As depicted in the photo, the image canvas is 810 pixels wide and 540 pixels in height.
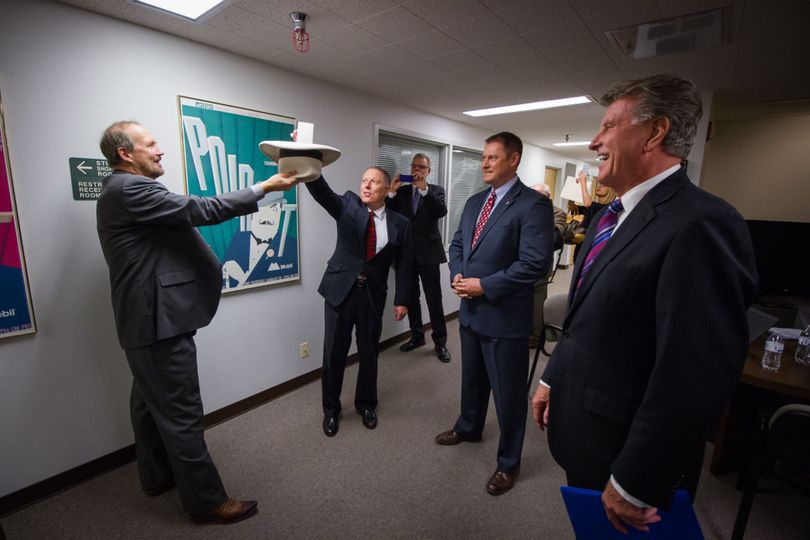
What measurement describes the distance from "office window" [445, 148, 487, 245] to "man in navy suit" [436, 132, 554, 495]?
2.65 metres

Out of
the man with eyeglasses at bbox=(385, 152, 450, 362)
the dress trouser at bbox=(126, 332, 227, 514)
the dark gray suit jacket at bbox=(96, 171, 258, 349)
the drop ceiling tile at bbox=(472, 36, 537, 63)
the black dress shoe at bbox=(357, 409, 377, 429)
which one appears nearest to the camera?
the dark gray suit jacket at bbox=(96, 171, 258, 349)

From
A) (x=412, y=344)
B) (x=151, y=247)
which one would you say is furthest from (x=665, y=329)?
(x=412, y=344)

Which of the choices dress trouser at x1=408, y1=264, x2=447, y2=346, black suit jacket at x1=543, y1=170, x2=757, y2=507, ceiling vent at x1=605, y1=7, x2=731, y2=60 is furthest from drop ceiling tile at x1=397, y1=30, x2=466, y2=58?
dress trouser at x1=408, y1=264, x2=447, y2=346

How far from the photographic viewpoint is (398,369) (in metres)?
3.37

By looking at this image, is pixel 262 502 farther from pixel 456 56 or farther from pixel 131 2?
pixel 456 56

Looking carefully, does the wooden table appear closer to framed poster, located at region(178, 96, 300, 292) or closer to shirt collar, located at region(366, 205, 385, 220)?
shirt collar, located at region(366, 205, 385, 220)

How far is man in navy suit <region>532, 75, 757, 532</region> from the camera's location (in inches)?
29.8

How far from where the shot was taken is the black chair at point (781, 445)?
136 centimetres

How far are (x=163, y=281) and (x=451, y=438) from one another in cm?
184

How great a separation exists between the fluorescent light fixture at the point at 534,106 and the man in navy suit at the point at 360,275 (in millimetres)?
2168

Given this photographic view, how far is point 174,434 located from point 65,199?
1288 mm

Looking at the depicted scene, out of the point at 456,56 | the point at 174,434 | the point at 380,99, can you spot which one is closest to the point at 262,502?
the point at 174,434

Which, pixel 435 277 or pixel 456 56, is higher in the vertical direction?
pixel 456 56

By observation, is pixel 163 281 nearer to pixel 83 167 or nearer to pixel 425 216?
pixel 83 167
